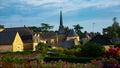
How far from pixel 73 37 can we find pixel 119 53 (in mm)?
75839

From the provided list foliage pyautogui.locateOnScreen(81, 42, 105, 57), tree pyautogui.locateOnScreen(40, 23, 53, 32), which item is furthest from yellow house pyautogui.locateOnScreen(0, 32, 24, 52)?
tree pyautogui.locateOnScreen(40, 23, 53, 32)

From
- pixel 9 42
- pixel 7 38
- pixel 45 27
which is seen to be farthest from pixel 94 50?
pixel 45 27

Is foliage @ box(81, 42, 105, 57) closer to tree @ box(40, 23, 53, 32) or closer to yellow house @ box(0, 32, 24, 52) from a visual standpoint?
yellow house @ box(0, 32, 24, 52)

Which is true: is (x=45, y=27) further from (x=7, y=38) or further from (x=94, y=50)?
(x=94, y=50)

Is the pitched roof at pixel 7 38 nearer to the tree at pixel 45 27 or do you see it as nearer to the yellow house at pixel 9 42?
the yellow house at pixel 9 42

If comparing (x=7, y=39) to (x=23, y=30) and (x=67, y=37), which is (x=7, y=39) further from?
(x=67, y=37)

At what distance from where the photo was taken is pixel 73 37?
11200 cm

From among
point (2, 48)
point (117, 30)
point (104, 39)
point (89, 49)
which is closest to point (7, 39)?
point (2, 48)

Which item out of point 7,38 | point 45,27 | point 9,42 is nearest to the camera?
point 9,42

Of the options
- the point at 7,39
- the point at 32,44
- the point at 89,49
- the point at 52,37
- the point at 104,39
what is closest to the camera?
the point at 89,49

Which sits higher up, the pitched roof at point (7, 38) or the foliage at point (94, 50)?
the pitched roof at point (7, 38)

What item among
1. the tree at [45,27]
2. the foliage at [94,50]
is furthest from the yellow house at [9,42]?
the tree at [45,27]

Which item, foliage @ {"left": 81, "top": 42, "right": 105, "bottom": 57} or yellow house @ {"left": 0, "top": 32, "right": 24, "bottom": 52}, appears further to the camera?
yellow house @ {"left": 0, "top": 32, "right": 24, "bottom": 52}

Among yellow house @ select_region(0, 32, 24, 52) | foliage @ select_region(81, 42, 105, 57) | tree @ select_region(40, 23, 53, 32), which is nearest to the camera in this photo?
foliage @ select_region(81, 42, 105, 57)
